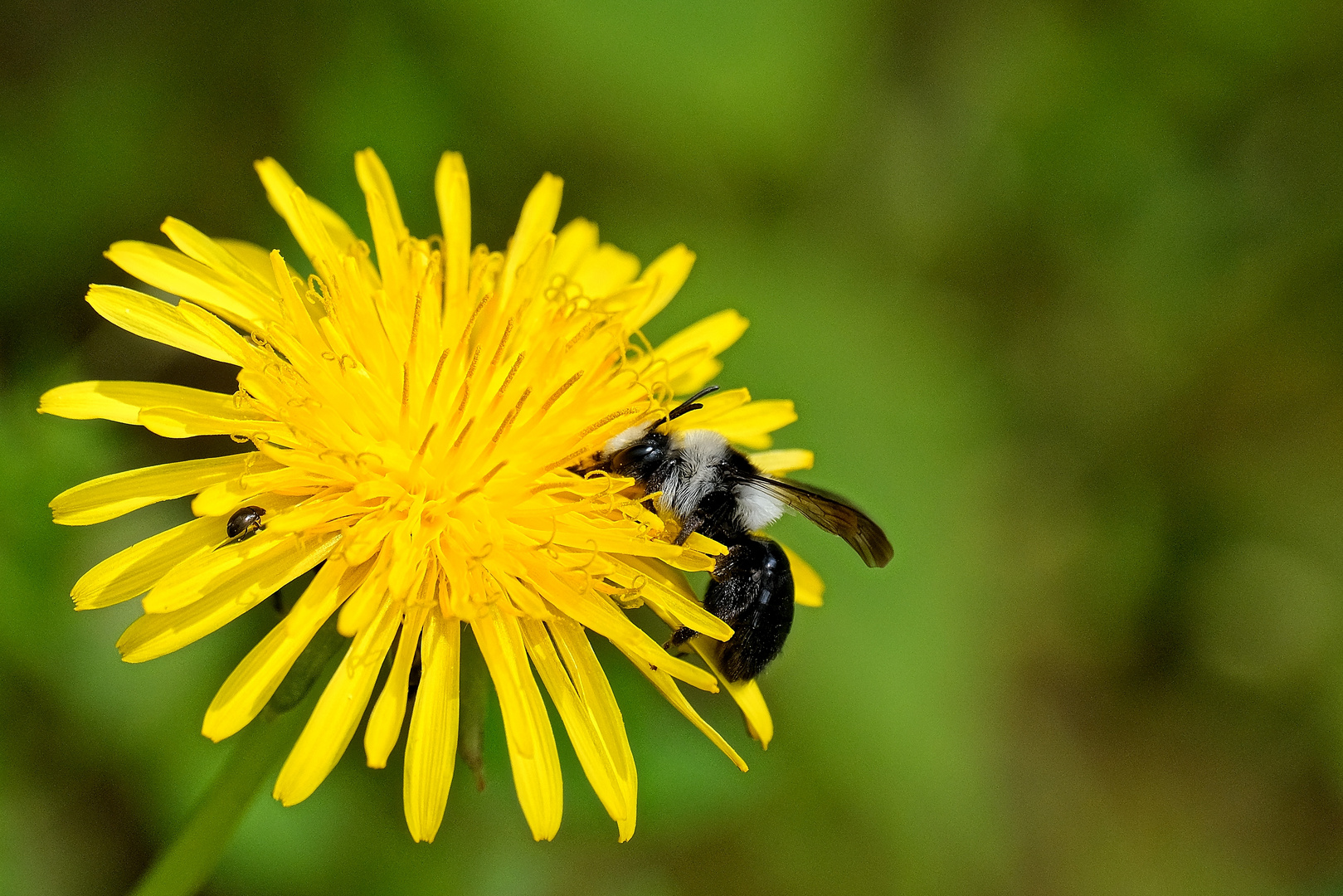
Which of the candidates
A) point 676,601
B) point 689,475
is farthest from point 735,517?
point 676,601

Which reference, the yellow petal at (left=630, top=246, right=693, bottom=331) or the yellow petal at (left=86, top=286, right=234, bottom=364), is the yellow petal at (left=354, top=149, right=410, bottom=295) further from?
the yellow petal at (left=630, top=246, right=693, bottom=331)

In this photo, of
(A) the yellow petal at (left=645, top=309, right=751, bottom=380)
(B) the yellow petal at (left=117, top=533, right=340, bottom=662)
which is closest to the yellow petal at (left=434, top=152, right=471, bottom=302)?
(A) the yellow petal at (left=645, top=309, right=751, bottom=380)

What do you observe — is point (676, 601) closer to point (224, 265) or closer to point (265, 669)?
point (265, 669)

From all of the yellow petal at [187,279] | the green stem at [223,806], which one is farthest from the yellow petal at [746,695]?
the yellow petal at [187,279]

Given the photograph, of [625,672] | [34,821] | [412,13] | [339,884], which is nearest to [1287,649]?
[625,672]

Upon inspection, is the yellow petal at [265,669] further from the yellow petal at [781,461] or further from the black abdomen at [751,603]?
the yellow petal at [781,461]

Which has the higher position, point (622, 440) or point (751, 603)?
point (622, 440)

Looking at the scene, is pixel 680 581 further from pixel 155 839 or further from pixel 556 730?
pixel 155 839
